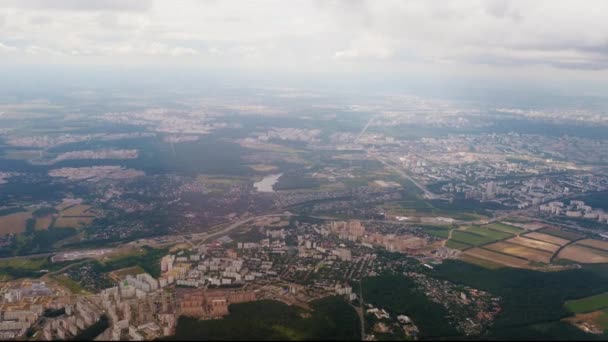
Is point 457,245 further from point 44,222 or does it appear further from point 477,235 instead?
point 44,222

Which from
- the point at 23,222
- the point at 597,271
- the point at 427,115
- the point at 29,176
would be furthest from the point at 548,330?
the point at 427,115

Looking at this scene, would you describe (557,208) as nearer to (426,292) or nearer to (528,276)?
(528,276)

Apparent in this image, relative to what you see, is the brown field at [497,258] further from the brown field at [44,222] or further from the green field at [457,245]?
the brown field at [44,222]

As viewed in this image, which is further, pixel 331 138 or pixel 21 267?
pixel 331 138

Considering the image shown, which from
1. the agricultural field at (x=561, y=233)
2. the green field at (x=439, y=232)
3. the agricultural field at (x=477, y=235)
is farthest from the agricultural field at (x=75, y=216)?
the agricultural field at (x=561, y=233)

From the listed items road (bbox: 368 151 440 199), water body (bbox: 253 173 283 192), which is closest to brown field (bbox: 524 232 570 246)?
road (bbox: 368 151 440 199)

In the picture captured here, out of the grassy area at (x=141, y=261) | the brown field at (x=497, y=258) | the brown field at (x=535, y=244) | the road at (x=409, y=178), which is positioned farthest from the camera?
the road at (x=409, y=178)
